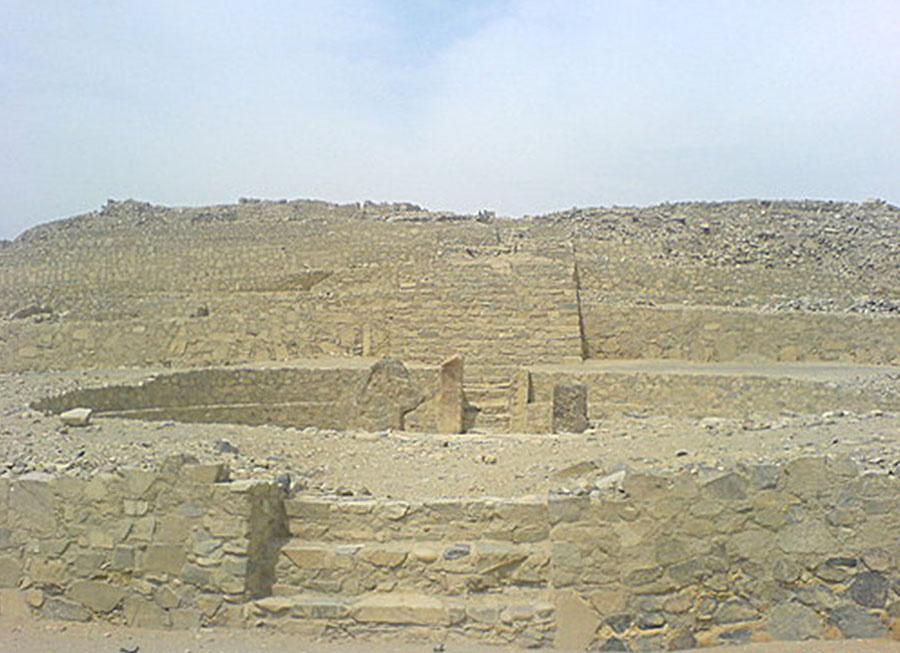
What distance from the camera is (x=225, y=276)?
26781 mm

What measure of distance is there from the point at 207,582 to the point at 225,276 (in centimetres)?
2226

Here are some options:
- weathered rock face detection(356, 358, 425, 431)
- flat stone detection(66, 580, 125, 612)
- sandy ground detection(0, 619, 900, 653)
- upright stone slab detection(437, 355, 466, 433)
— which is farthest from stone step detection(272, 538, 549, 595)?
upright stone slab detection(437, 355, 466, 433)

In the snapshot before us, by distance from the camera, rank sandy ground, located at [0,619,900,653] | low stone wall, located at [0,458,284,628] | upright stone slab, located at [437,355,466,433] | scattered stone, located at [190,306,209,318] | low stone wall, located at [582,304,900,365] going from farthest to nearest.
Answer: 1. scattered stone, located at [190,306,209,318]
2. low stone wall, located at [582,304,900,365]
3. upright stone slab, located at [437,355,466,433]
4. low stone wall, located at [0,458,284,628]
5. sandy ground, located at [0,619,900,653]

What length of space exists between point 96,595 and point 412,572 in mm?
1942

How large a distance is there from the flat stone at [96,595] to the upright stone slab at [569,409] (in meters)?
7.79

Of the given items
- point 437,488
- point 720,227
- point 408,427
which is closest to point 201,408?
A: point 408,427

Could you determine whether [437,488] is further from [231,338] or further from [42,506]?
[231,338]

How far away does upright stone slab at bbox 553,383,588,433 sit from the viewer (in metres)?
12.5

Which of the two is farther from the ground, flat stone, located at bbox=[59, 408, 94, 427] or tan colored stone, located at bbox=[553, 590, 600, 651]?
flat stone, located at bbox=[59, 408, 94, 427]

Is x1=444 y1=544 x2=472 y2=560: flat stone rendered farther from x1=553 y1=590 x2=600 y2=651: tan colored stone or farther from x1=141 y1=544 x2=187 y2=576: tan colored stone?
x1=141 y1=544 x2=187 y2=576: tan colored stone

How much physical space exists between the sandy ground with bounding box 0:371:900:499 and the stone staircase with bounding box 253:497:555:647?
470 millimetres

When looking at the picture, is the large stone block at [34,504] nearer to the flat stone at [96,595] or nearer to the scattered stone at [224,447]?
the flat stone at [96,595]

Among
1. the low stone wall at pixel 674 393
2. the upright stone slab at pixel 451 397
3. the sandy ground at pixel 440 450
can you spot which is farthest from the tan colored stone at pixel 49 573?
the upright stone slab at pixel 451 397

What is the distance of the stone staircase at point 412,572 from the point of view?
518 cm
